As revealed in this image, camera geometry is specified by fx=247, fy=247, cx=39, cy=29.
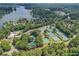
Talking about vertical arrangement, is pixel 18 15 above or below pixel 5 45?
above

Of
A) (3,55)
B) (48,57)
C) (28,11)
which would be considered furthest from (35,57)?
(28,11)

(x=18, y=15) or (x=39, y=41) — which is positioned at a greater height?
(x=18, y=15)

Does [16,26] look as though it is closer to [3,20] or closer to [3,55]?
[3,20]

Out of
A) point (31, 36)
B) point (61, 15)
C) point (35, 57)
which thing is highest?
point (61, 15)

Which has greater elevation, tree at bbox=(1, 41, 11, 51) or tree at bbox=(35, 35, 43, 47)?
tree at bbox=(35, 35, 43, 47)

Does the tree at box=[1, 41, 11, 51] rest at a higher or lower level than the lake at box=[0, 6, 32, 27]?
lower

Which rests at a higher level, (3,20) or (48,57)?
(3,20)

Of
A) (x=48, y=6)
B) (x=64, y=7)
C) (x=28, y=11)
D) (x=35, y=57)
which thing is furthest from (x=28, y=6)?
(x=35, y=57)

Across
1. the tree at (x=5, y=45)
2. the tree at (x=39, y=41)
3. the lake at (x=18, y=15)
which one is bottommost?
the tree at (x=5, y=45)

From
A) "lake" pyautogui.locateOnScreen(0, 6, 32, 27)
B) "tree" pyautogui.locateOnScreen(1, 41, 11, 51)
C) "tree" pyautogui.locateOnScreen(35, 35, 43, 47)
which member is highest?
"lake" pyautogui.locateOnScreen(0, 6, 32, 27)

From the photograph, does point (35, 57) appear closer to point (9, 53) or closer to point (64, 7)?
point (9, 53)
